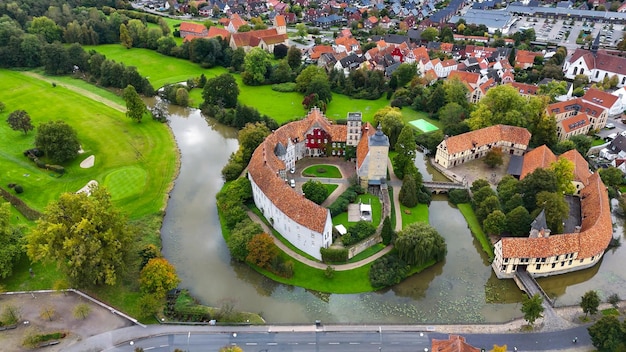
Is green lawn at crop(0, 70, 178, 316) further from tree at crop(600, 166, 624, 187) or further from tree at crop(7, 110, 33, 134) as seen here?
tree at crop(600, 166, 624, 187)

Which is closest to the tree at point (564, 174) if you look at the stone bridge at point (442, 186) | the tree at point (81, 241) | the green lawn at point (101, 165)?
the stone bridge at point (442, 186)

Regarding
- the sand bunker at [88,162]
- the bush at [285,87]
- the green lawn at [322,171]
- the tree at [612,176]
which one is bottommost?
the sand bunker at [88,162]

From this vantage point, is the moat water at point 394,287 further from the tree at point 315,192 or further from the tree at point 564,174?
the tree at point 315,192

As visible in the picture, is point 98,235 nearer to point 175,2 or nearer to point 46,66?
point 46,66

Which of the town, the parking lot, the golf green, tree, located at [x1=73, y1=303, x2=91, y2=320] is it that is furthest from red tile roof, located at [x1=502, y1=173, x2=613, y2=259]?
the parking lot

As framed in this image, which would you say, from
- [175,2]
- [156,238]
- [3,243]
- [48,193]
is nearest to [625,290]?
[156,238]
